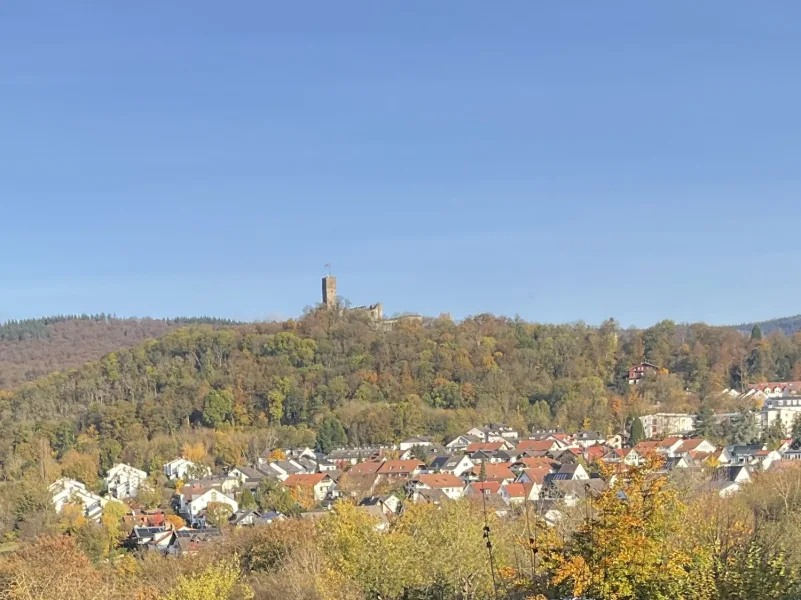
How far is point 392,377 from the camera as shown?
211ft

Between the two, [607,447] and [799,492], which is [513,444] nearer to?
[607,447]

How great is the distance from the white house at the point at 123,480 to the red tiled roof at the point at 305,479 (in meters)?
8.50

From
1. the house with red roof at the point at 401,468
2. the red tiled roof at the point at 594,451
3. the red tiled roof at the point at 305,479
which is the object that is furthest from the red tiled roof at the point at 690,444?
the red tiled roof at the point at 305,479

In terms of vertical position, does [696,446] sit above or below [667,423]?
below

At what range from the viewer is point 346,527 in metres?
17.6

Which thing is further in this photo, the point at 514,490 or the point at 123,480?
the point at 123,480

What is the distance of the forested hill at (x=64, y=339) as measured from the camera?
378 ft

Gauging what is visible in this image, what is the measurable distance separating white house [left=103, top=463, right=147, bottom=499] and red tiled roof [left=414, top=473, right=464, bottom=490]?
1568 centimetres

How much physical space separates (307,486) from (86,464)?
16.2 m

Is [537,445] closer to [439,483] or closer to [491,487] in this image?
[439,483]

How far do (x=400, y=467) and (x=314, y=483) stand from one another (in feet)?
15.5

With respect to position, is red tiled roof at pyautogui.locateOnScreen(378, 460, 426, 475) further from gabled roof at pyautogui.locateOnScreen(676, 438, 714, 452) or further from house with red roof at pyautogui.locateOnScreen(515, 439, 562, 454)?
gabled roof at pyautogui.locateOnScreen(676, 438, 714, 452)

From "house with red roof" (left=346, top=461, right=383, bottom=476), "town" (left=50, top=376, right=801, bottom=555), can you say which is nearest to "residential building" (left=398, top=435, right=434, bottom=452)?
"town" (left=50, top=376, right=801, bottom=555)

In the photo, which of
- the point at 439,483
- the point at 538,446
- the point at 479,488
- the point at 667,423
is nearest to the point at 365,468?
the point at 439,483
